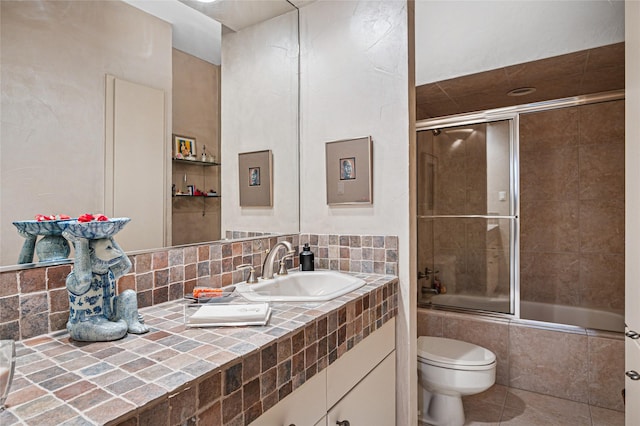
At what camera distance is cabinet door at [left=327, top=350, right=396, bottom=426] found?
1207 millimetres

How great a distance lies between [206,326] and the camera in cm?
96

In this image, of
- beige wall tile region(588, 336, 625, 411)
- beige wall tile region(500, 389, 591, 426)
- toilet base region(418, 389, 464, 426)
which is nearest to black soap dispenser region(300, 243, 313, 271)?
toilet base region(418, 389, 464, 426)

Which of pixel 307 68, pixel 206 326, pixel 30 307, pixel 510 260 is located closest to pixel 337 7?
pixel 307 68

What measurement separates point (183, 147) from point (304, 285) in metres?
0.79

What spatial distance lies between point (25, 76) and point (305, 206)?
1235 mm

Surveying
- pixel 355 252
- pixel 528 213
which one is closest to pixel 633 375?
pixel 355 252

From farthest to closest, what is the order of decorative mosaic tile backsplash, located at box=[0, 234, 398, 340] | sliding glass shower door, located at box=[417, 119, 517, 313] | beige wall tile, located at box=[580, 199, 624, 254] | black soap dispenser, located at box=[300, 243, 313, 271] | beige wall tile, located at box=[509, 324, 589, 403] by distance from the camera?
beige wall tile, located at box=[580, 199, 624, 254]
sliding glass shower door, located at box=[417, 119, 517, 313]
beige wall tile, located at box=[509, 324, 589, 403]
black soap dispenser, located at box=[300, 243, 313, 271]
decorative mosaic tile backsplash, located at box=[0, 234, 398, 340]

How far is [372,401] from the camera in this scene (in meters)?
1.40

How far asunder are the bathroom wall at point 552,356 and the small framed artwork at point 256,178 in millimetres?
1679

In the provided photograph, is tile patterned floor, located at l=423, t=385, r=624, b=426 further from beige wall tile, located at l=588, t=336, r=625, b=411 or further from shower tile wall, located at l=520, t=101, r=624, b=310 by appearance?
shower tile wall, located at l=520, t=101, r=624, b=310

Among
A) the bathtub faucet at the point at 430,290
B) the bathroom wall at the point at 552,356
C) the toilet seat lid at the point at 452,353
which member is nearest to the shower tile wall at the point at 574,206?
the bathtub faucet at the point at 430,290

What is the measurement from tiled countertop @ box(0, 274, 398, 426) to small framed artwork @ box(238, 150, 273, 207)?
69 centimetres

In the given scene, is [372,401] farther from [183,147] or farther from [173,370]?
[183,147]

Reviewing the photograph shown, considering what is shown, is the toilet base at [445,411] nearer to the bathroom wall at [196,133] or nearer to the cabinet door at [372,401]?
the cabinet door at [372,401]
